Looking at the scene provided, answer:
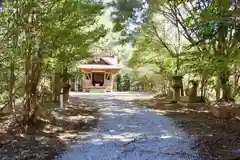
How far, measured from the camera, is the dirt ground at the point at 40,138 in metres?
5.85

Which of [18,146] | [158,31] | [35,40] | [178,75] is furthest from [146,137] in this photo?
[158,31]

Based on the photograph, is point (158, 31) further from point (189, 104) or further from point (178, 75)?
point (189, 104)

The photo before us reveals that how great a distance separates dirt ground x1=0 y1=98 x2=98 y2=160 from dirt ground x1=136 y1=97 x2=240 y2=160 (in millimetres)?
2744

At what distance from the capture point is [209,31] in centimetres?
544

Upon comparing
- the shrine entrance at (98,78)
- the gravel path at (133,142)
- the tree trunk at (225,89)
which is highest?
the shrine entrance at (98,78)

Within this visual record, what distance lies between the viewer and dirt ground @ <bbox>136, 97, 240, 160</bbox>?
5.92m

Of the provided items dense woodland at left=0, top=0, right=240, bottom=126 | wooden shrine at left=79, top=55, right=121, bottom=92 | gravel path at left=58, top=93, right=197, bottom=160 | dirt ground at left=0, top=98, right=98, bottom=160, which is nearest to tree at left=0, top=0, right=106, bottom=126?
dense woodland at left=0, top=0, right=240, bottom=126

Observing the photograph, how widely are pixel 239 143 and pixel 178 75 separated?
972 centimetres

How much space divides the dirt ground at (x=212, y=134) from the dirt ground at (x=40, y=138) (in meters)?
2.74

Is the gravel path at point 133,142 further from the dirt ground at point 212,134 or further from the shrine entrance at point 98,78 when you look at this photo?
the shrine entrance at point 98,78

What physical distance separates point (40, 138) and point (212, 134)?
407 cm

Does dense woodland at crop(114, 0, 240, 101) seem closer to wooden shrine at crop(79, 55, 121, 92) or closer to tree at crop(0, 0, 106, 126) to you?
tree at crop(0, 0, 106, 126)

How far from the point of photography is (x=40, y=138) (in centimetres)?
709

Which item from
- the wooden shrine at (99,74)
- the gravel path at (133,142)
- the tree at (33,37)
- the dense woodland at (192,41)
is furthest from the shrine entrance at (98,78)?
the tree at (33,37)
